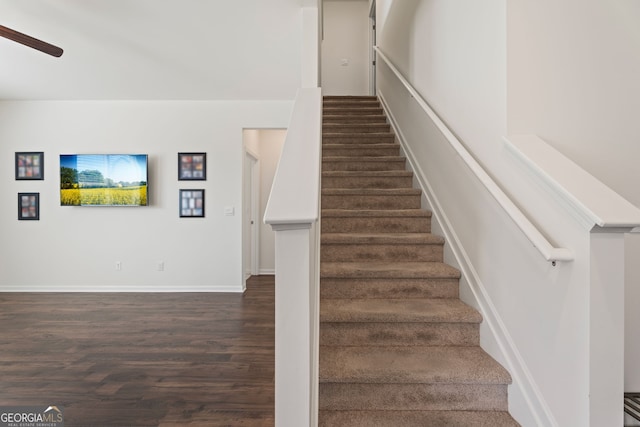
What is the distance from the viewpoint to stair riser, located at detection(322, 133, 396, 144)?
12.3 ft

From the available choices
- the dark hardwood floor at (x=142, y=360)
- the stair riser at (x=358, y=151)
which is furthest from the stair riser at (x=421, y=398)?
the stair riser at (x=358, y=151)

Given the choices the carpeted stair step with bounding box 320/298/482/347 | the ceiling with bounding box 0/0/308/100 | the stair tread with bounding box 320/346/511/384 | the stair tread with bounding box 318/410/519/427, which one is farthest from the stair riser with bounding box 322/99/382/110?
the stair tread with bounding box 318/410/519/427

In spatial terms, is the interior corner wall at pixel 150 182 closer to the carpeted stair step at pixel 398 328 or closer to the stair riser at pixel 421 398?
the carpeted stair step at pixel 398 328

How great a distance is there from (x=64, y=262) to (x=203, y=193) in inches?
86.1

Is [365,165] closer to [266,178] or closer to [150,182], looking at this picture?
→ [150,182]

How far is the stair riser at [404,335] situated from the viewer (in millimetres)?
1839

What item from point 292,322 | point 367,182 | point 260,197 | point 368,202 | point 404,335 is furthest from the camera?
point 260,197

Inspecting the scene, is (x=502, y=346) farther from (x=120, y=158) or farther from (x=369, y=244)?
(x=120, y=158)

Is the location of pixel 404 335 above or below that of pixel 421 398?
above

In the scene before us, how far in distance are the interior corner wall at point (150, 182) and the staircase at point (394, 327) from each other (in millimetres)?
2455

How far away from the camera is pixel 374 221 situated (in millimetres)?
2623

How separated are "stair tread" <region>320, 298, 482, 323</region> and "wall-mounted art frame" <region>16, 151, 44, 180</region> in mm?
5010

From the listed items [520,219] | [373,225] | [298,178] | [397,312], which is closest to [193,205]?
[373,225]

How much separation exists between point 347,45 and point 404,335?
5.76 meters
